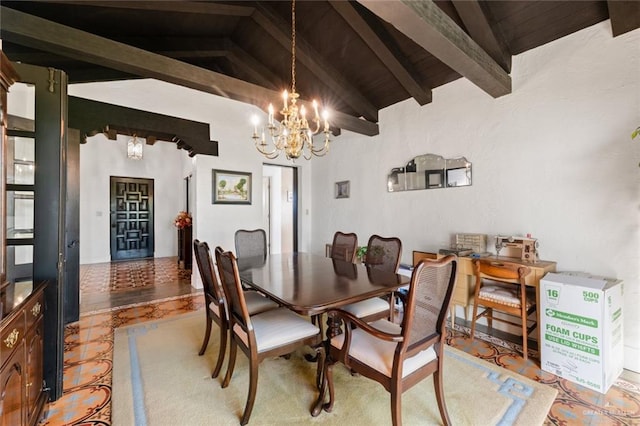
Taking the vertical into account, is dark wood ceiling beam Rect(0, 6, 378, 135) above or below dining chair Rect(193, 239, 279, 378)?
above

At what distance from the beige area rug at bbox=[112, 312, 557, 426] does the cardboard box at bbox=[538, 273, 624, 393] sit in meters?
0.32

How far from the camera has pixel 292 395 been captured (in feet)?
6.03

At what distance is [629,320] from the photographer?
217 centimetres

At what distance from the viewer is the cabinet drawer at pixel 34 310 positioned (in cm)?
137

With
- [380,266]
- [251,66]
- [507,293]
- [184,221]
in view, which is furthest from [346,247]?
[184,221]

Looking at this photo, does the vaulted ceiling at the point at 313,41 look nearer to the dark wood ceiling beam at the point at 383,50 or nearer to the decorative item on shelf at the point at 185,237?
the dark wood ceiling beam at the point at 383,50

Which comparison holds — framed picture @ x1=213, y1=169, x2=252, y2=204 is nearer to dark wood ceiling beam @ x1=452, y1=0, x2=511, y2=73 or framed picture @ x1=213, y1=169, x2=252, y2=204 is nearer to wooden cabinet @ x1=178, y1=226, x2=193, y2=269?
wooden cabinet @ x1=178, y1=226, x2=193, y2=269

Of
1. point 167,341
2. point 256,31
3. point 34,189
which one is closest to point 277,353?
point 167,341

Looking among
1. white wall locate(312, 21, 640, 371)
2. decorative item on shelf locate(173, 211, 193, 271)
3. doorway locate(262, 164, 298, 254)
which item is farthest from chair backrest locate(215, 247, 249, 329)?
doorway locate(262, 164, 298, 254)

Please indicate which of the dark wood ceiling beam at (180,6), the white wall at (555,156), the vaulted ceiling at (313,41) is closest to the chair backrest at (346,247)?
the white wall at (555,156)

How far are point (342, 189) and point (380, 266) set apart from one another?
2.29 meters

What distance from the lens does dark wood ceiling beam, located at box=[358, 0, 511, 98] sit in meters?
1.65

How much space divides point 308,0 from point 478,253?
3.07m

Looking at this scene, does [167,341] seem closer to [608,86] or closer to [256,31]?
[256,31]
